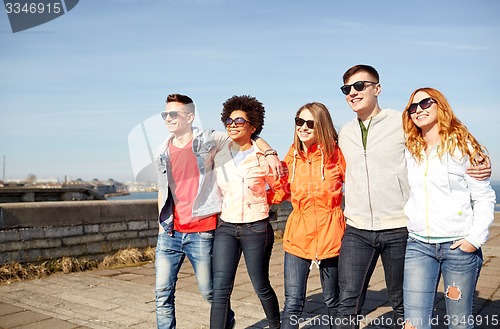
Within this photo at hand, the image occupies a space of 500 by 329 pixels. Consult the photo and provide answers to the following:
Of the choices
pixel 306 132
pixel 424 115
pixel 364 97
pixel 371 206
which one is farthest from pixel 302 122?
pixel 424 115

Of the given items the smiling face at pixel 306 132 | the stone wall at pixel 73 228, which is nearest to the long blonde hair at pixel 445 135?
the smiling face at pixel 306 132

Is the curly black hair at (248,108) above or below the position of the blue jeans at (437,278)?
above

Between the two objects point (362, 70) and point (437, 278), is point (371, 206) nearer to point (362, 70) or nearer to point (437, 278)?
point (437, 278)

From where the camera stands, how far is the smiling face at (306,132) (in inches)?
146

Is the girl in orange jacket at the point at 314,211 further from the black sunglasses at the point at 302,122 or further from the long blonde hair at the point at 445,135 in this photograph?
the long blonde hair at the point at 445,135

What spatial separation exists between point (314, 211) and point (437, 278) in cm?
91

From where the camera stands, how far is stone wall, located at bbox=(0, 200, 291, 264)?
697 cm

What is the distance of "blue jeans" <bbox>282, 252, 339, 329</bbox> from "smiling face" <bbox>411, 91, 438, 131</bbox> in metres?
1.08

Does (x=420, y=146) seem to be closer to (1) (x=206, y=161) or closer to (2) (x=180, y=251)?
(1) (x=206, y=161)

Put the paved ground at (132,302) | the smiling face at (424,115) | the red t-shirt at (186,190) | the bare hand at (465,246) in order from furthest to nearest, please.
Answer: the paved ground at (132,302) < the red t-shirt at (186,190) < the smiling face at (424,115) < the bare hand at (465,246)

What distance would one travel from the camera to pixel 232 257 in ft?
12.7

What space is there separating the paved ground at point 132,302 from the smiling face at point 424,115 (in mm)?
2205

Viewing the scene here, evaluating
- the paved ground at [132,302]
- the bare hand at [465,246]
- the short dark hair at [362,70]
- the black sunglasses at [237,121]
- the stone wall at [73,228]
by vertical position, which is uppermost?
the short dark hair at [362,70]

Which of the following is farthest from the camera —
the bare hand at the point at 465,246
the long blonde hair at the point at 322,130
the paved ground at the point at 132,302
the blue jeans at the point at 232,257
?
the paved ground at the point at 132,302
